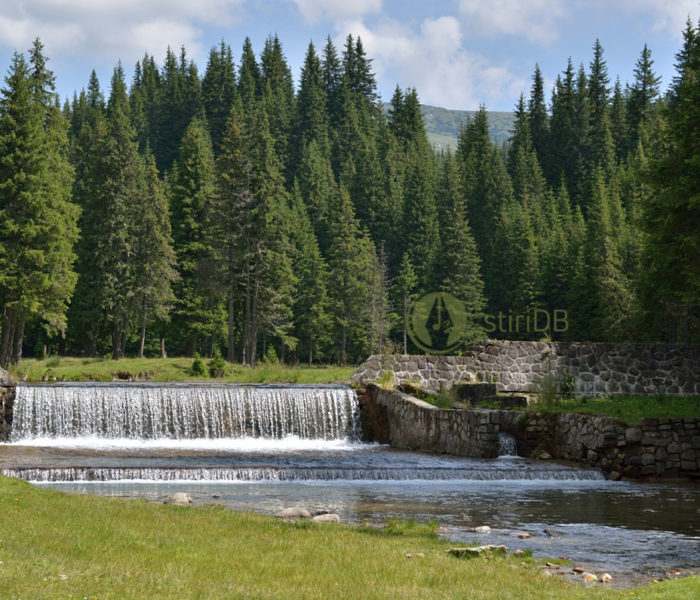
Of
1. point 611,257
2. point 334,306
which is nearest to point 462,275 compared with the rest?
point 334,306

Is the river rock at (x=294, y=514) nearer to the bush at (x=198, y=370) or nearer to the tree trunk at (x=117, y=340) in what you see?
the bush at (x=198, y=370)

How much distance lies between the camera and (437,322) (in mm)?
73875

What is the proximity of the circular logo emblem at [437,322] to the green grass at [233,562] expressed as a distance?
56.7 meters

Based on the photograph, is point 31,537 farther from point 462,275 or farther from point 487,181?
point 487,181

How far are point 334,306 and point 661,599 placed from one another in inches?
2447

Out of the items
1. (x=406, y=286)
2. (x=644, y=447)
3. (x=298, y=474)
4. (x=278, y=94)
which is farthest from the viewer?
(x=278, y=94)

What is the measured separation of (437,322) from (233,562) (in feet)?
214

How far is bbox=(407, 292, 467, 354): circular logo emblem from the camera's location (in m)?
69.2

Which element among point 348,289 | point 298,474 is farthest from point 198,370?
point 348,289

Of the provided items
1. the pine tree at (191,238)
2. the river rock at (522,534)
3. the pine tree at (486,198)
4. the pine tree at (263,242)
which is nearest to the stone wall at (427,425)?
the river rock at (522,534)

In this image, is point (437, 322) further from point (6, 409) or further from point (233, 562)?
point (233, 562)

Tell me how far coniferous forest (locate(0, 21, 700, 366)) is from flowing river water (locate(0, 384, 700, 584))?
37.6ft

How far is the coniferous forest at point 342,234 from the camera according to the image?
142ft

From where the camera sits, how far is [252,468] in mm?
19188
